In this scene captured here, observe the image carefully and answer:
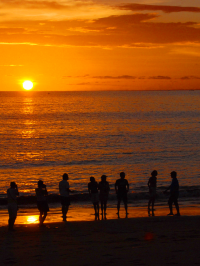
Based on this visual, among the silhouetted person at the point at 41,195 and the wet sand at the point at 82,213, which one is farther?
the wet sand at the point at 82,213

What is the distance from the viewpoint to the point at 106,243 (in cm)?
1081

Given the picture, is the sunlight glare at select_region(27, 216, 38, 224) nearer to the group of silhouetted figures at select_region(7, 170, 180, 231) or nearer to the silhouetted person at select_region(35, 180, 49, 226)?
the group of silhouetted figures at select_region(7, 170, 180, 231)

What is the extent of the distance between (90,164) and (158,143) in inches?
717

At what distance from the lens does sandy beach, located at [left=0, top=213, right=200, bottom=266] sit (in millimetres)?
9023

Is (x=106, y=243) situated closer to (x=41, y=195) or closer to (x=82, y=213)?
(x=41, y=195)

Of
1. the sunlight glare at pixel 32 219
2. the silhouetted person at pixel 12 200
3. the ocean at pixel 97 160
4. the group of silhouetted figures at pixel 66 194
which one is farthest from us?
the ocean at pixel 97 160

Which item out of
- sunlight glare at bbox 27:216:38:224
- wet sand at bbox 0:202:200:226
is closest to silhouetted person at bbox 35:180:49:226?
wet sand at bbox 0:202:200:226

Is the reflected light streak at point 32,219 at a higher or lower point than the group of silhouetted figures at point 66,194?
lower

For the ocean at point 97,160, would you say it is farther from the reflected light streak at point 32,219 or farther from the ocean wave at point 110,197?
the reflected light streak at point 32,219

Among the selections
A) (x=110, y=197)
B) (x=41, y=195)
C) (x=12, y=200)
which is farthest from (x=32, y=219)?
(x=110, y=197)

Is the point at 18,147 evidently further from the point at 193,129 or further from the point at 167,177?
the point at 193,129

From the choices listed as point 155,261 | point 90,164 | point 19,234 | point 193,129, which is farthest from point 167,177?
point 193,129

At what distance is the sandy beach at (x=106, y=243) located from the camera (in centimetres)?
902

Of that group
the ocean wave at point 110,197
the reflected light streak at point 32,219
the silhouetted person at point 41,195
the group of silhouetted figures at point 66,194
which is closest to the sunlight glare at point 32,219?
the reflected light streak at point 32,219
